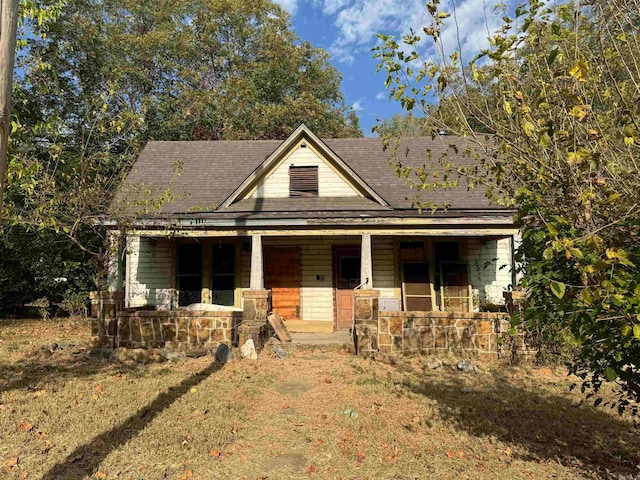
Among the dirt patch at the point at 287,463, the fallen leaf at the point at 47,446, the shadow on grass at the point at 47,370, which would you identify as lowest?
the dirt patch at the point at 287,463

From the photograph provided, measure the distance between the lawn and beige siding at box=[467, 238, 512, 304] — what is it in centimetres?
486

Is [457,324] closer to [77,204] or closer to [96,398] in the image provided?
A: [96,398]

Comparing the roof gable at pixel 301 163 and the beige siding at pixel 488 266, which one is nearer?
the roof gable at pixel 301 163

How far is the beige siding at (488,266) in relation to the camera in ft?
41.3

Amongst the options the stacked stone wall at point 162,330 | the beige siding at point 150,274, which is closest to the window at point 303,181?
the beige siding at point 150,274

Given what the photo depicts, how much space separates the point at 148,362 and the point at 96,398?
7.78 feet

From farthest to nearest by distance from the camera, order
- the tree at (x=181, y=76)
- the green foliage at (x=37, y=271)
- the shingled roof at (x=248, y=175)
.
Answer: the tree at (x=181, y=76)
the green foliage at (x=37, y=271)
the shingled roof at (x=248, y=175)

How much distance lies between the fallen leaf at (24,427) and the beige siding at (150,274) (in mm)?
7813

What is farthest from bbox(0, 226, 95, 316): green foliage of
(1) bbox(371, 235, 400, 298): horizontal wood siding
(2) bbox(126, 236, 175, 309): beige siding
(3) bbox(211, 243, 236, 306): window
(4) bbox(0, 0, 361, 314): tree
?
(1) bbox(371, 235, 400, 298): horizontal wood siding

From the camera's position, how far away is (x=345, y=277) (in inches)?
515

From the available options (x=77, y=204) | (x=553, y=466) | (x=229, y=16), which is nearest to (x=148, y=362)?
(x=77, y=204)

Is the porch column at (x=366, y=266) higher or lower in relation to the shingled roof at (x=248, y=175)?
lower

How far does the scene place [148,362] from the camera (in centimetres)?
832

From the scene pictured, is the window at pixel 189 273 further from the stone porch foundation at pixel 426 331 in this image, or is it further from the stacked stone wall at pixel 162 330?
the stone porch foundation at pixel 426 331
